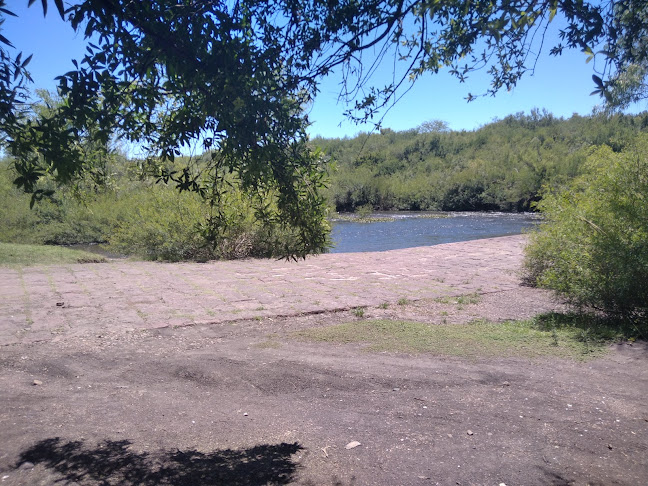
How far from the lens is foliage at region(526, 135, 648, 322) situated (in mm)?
6012

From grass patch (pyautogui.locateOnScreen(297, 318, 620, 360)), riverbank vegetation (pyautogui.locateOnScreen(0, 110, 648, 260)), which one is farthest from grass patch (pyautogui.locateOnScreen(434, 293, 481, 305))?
riverbank vegetation (pyautogui.locateOnScreen(0, 110, 648, 260))

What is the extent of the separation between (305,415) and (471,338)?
8.75 ft

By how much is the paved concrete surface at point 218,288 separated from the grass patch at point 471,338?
117 cm

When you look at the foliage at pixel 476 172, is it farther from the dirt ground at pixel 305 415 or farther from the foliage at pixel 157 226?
the dirt ground at pixel 305 415

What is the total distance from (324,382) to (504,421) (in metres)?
1.58

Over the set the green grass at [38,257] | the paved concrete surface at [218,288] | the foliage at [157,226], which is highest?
the foliage at [157,226]

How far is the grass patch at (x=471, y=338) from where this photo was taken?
5586 millimetres

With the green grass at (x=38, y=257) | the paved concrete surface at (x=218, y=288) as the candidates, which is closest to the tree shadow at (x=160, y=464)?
the paved concrete surface at (x=218, y=288)

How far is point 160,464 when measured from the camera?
342 cm

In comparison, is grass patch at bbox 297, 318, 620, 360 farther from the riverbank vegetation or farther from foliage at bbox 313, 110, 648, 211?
foliage at bbox 313, 110, 648, 211

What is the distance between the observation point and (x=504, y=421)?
13.1ft

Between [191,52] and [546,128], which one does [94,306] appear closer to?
[191,52]

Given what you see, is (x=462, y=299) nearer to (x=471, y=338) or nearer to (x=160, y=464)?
(x=471, y=338)

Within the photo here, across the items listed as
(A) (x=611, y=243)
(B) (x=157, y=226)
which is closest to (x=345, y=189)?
(B) (x=157, y=226)
